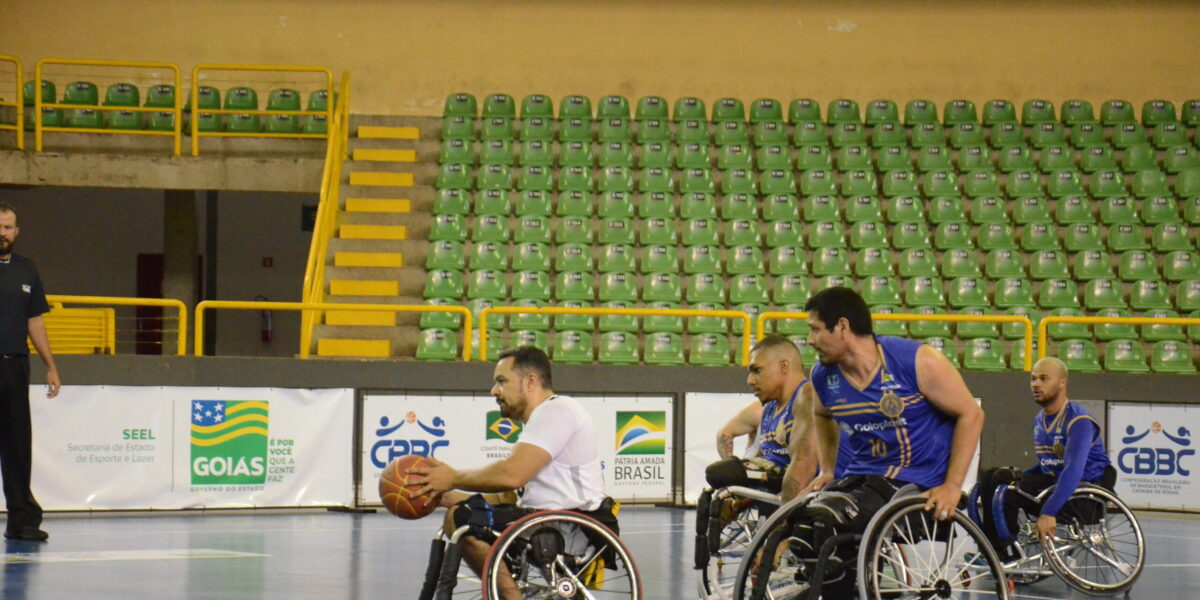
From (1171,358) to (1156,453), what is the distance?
2.15 meters

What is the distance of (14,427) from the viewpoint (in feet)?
31.1

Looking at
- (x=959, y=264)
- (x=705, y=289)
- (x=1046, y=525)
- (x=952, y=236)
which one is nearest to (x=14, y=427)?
(x=1046, y=525)

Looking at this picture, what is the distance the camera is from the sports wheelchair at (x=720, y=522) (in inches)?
275

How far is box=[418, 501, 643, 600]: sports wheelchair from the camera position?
5634 millimetres

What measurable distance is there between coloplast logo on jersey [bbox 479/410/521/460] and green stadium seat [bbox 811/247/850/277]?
5.40 metres

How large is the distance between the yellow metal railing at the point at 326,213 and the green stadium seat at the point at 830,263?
565cm

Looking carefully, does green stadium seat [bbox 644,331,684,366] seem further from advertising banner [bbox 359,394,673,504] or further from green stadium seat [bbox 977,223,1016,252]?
green stadium seat [bbox 977,223,1016,252]

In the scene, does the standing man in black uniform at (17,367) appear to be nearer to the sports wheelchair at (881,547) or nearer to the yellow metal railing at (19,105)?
the sports wheelchair at (881,547)

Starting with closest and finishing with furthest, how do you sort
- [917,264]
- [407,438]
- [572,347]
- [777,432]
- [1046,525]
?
[777,432] < [1046,525] < [407,438] < [572,347] < [917,264]

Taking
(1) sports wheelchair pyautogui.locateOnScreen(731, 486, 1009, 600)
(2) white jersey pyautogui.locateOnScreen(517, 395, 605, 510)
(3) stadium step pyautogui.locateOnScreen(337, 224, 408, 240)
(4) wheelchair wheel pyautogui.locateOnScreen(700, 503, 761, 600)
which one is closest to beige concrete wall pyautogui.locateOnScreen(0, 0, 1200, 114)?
(3) stadium step pyautogui.locateOnScreen(337, 224, 408, 240)

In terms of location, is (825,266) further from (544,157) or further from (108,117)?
(108,117)

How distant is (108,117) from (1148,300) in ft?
43.7

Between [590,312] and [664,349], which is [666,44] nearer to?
[664,349]

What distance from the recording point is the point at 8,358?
948cm
